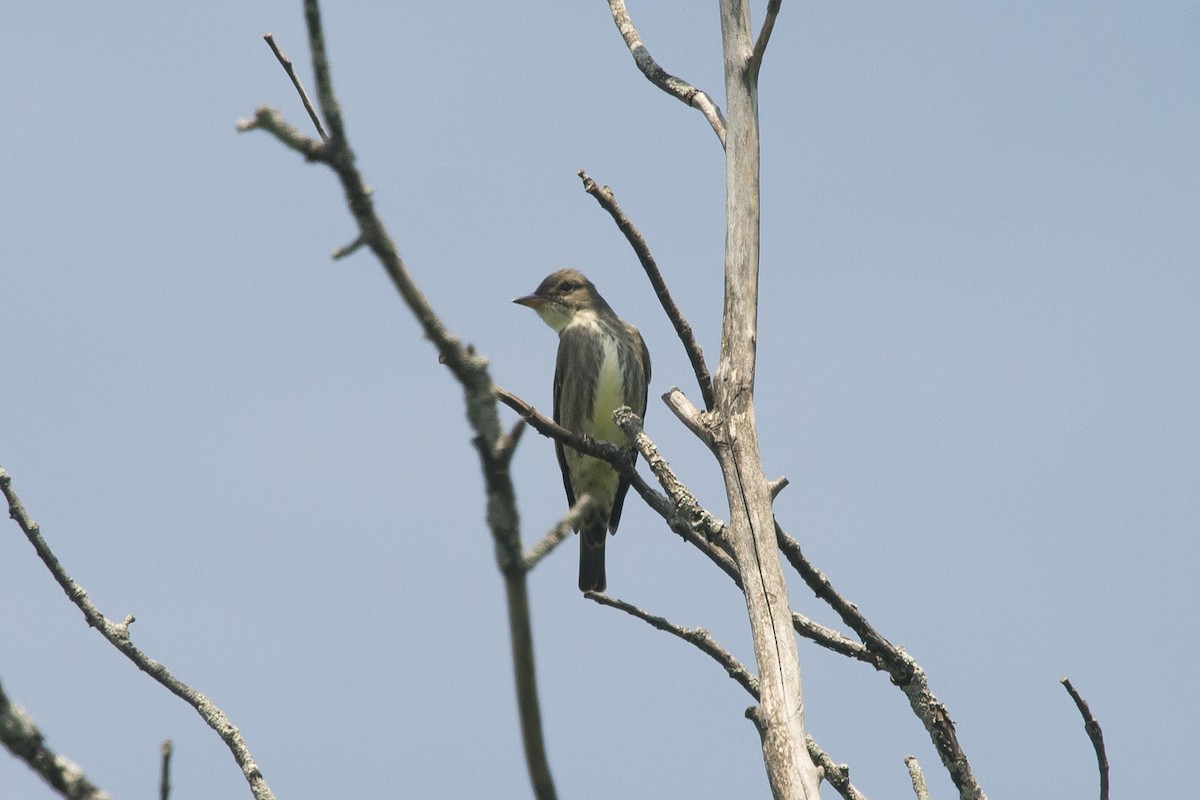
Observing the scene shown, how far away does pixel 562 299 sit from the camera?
10797 mm

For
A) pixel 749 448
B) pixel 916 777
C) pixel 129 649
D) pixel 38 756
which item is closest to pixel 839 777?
pixel 916 777

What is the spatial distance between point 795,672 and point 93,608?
6.28ft

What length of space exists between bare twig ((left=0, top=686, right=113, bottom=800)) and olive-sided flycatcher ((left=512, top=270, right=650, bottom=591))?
815 centimetres

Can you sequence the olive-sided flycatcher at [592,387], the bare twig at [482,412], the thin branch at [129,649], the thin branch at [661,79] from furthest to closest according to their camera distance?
the olive-sided flycatcher at [592,387]
the thin branch at [661,79]
the thin branch at [129,649]
the bare twig at [482,412]

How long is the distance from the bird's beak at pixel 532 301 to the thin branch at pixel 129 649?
7066 mm

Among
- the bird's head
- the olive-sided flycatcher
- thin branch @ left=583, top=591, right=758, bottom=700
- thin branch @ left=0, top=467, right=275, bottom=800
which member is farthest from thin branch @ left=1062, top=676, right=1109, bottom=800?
the bird's head

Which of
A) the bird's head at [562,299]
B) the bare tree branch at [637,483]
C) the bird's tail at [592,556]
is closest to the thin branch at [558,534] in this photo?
the bare tree branch at [637,483]

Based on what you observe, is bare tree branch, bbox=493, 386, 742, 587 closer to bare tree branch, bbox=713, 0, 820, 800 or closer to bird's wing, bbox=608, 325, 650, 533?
bare tree branch, bbox=713, 0, 820, 800

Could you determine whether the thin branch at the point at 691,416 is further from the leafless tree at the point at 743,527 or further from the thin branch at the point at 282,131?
the thin branch at the point at 282,131

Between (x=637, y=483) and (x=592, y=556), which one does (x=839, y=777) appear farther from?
(x=592, y=556)

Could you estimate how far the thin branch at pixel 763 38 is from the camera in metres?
4.82

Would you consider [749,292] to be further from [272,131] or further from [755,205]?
[272,131]

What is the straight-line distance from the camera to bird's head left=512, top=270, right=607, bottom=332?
1076cm

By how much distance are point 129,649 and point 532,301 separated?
7327mm
